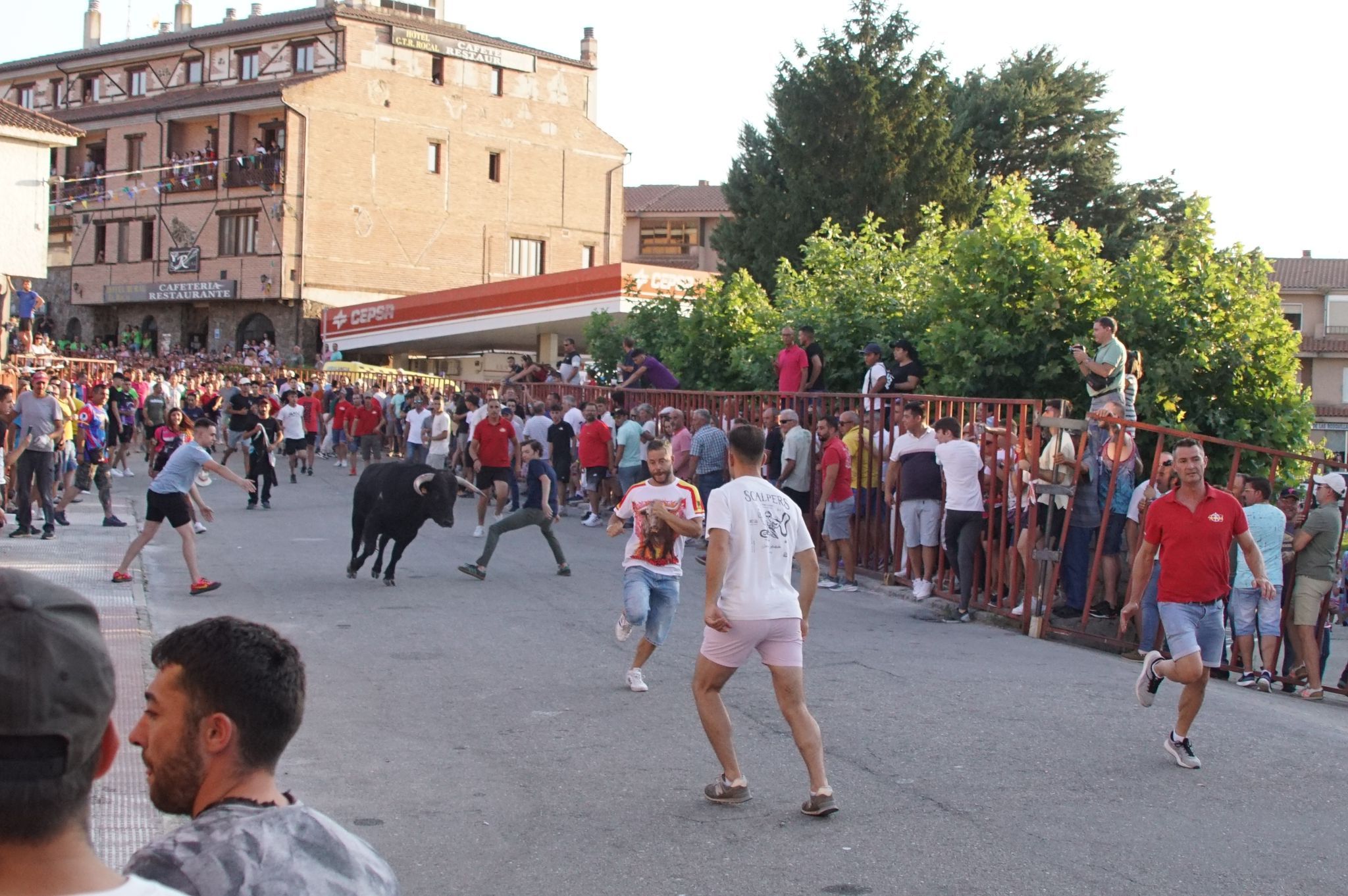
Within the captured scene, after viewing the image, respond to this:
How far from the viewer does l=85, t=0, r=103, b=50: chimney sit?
6281 centimetres

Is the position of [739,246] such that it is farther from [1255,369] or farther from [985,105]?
[1255,369]

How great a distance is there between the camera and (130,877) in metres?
1.87

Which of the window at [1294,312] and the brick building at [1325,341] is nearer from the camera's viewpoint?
the brick building at [1325,341]

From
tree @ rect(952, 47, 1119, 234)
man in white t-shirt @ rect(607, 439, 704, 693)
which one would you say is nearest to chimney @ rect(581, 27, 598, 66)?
tree @ rect(952, 47, 1119, 234)

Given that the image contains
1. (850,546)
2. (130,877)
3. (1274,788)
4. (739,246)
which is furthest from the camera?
(739,246)

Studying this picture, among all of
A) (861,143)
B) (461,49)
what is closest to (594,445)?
(861,143)

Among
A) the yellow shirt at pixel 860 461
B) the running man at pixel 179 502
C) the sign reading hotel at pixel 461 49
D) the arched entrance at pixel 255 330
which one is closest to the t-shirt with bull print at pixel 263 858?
the running man at pixel 179 502

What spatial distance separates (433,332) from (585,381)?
17.7 meters

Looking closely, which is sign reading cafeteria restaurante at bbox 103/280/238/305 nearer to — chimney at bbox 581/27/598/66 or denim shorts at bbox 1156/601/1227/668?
chimney at bbox 581/27/598/66

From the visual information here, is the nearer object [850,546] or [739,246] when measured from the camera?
[850,546]

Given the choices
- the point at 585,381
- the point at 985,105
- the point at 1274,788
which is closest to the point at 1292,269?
the point at 985,105

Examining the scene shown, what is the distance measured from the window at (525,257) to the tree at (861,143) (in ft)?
53.6

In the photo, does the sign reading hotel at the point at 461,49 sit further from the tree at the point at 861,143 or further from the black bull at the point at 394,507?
the black bull at the point at 394,507

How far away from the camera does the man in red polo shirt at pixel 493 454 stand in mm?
18172
